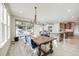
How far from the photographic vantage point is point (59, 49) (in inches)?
93.7

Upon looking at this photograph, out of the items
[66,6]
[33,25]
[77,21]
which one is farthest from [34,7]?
[77,21]

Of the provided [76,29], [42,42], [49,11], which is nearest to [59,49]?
[42,42]

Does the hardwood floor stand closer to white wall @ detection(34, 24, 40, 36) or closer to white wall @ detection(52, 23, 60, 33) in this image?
white wall @ detection(52, 23, 60, 33)

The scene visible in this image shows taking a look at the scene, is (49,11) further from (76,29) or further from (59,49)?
(59,49)

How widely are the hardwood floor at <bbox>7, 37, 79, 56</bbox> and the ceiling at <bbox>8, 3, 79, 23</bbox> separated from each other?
0.56m

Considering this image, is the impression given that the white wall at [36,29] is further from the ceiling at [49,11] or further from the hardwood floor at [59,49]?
the hardwood floor at [59,49]

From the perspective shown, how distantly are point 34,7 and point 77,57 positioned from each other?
58.0 inches

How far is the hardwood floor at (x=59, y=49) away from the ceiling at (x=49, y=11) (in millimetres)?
562

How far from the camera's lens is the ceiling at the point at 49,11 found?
2189 mm

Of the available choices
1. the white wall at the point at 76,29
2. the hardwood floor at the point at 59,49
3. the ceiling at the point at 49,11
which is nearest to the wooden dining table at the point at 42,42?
the hardwood floor at the point at 59,49

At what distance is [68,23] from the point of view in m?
2.38

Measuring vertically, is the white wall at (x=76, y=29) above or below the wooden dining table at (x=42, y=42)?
above

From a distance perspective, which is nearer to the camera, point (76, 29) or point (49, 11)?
point (49, 11)

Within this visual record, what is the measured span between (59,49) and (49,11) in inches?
37.4
